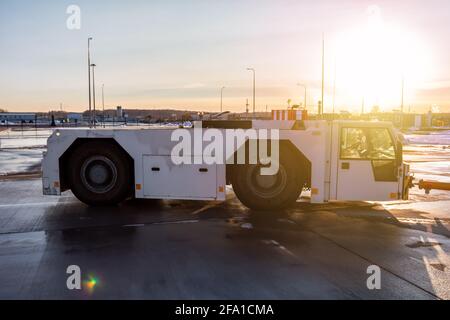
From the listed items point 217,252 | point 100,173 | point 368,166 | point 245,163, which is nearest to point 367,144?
point 368,166

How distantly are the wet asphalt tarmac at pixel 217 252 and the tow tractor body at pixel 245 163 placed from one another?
0.46 metres

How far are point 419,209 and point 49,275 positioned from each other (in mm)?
7619

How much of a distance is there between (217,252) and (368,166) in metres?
3.91

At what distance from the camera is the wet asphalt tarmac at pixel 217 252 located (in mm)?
4867

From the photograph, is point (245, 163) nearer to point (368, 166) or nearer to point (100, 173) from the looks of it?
point (368, 166)

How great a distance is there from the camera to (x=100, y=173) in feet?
30.0

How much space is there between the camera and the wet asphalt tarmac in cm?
487

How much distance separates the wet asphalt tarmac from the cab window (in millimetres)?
1254

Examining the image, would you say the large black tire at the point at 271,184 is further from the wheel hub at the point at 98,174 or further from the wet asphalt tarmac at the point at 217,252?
the wheel hub at the point at 98,174

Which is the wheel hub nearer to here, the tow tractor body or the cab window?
the tow tractor body

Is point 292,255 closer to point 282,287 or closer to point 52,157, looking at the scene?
point 282,287

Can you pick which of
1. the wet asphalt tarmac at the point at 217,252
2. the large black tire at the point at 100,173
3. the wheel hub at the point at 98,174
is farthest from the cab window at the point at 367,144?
the wheel hub at the point at 98,174
